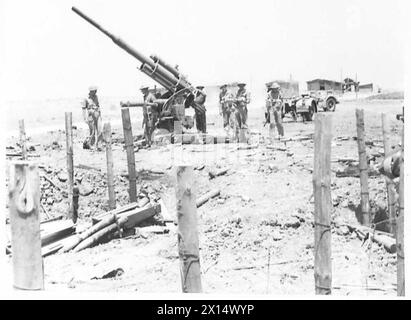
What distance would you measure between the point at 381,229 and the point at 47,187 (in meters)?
4.60

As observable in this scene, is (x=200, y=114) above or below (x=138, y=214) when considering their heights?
above

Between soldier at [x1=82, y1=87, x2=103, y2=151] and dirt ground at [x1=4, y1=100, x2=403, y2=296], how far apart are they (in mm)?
874

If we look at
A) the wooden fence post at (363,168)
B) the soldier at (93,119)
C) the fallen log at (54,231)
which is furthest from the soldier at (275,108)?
the fallen log at (54,231)

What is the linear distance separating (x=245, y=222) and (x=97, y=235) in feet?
5.62

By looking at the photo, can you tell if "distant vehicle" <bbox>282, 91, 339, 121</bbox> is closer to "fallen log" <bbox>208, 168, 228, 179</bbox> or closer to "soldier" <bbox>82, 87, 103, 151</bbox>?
"fallen log" <bbox>208, 168, 228, 179</bbox>

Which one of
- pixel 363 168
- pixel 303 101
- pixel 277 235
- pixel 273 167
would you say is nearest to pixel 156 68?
pixel 273 167

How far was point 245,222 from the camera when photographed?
19.9ft

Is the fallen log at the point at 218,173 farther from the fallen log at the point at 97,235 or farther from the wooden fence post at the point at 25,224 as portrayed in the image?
the wooden fence post at the point at 25,224

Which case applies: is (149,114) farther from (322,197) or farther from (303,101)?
(322,197)

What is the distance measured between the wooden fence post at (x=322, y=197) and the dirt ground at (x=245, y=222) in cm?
70

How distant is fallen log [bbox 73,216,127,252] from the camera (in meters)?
5.77

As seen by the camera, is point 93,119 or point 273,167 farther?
point 93,119
